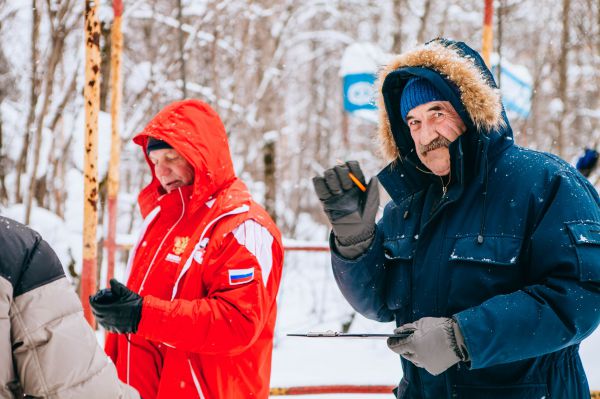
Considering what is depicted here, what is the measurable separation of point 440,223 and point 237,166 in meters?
9.58

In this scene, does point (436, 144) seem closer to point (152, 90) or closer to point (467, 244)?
point (467, 244)

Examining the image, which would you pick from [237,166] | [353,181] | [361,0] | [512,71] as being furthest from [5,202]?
[361,0]

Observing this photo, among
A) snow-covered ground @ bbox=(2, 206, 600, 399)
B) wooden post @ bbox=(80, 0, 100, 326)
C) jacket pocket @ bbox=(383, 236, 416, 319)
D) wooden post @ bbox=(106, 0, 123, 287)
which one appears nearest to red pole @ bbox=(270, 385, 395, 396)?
snow-covered ground @ bbox=(2, 206, 600, 399)

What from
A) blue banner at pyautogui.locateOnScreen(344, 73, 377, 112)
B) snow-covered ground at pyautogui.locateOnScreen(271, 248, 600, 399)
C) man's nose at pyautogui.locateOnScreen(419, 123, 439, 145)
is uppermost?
blue banner at pyautogui.locateOnScreen(344, 73, 377, 112)

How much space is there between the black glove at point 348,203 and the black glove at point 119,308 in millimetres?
769

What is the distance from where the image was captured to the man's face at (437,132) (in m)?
1.96

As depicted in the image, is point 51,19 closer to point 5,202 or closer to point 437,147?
point 5,202

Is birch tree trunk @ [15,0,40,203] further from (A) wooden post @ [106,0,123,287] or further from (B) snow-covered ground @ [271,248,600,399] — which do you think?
(B) snow-covered ground @ [271,248,600,399]

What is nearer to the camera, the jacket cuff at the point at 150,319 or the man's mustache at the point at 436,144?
the man's mustache at the point at 436,144

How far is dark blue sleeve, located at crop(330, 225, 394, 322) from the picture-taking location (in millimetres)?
2031

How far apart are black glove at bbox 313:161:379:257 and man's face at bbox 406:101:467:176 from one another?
204 mm

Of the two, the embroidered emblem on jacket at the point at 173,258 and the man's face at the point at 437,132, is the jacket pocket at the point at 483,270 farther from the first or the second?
the embroidered emblem on jacket at the point at 173,258

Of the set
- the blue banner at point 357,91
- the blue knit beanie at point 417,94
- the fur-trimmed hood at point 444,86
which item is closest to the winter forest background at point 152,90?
the fur-trimmed hood at point 444,86

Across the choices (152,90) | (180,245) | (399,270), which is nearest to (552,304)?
(399,270)
